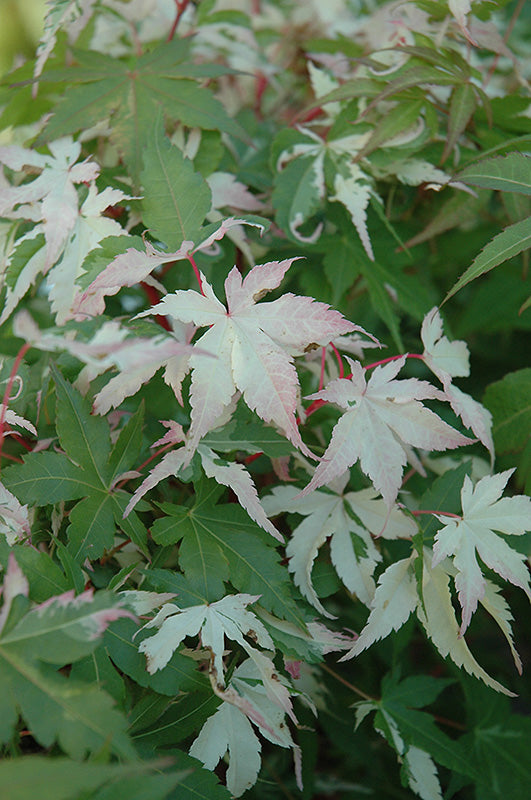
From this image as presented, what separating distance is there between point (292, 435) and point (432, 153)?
568 mm

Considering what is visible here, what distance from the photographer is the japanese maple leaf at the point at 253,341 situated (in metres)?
0.63

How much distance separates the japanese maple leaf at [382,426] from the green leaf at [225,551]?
0.13 m

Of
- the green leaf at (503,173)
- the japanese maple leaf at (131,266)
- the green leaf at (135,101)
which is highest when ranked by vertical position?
the green leaf at (135,101)

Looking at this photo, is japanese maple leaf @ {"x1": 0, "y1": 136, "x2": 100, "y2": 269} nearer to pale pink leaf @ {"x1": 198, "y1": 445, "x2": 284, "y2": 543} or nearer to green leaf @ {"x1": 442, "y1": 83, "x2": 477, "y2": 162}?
pale pink leaf @ {"x1": 198, "y1": 445, "x2": 284, "y2": 543}

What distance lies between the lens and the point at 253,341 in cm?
66

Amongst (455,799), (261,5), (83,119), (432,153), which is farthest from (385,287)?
(261,5)

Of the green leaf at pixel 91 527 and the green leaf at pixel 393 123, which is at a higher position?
the green leaf at pixel 393 123

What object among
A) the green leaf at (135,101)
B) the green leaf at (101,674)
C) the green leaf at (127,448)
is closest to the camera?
the green leaf at (101,674)

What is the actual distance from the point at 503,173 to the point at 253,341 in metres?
0.36

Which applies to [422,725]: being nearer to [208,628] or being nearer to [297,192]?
[208,628]

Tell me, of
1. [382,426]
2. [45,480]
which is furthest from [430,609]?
[45,480]

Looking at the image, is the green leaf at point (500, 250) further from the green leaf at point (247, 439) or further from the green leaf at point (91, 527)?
the green leaf at point (91, 527)

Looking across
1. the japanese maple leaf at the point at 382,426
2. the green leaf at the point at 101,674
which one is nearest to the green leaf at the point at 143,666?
the green leaf at the point at 101,674

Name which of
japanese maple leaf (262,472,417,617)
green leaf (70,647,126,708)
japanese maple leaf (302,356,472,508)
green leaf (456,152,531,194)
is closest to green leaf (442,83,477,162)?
green leaf (456,152,531,194)
